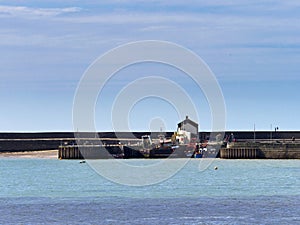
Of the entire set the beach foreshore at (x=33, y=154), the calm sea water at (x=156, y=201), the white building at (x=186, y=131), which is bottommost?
the calm sea water at (x=156, y=201)

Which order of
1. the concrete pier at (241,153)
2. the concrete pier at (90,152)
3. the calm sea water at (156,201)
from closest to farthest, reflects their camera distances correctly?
the calm sea water at (156,201) → the concrete pier at (241,153) → the concrete pier at (90,152)

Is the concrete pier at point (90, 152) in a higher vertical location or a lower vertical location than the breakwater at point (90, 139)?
lower

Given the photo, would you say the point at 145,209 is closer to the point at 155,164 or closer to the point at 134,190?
the point at 134,190

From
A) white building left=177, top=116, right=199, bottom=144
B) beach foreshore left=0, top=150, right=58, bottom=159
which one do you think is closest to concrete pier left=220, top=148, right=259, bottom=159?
white building left=177, top=116, right=199, bottom=144

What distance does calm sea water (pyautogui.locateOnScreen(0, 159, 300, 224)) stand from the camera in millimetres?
56438

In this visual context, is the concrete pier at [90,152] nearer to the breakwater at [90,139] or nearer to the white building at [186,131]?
the breakwater at [90,139]

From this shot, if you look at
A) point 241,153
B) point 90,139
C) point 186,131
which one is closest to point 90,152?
point 186,131

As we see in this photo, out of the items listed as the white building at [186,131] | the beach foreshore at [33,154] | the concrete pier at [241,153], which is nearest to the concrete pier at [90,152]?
the white building at [186,131]

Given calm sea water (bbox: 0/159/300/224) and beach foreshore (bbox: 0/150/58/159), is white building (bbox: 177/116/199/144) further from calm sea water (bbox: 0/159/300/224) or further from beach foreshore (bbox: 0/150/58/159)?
calm sea water (bbox: 0/159/300/224)

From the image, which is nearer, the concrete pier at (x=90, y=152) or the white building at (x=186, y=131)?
the concrete pier at (x=90, y=152)

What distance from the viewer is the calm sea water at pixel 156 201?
5644cm

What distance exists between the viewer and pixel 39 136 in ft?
630

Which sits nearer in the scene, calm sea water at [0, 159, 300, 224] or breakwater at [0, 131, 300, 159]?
calm sea water at [0, 159, 300, 224]

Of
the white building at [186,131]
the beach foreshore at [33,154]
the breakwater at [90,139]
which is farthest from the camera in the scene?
the beach foreshore at [33,154]
